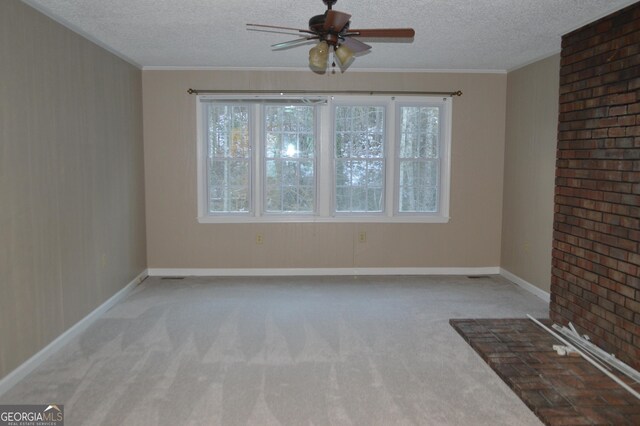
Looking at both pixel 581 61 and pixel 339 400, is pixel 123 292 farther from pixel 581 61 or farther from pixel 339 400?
pixel 581 61

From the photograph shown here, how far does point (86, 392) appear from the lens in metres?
2.89

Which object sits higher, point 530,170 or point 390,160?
point 390,160

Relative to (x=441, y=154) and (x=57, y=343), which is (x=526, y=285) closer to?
(x=441, y=154)

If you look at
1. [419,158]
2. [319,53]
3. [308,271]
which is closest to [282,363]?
[319,53]

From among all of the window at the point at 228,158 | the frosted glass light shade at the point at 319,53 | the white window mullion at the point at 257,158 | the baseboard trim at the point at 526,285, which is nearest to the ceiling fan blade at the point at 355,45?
the frosted glass light shade at the point at 319,53

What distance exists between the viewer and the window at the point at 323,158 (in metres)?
5.77

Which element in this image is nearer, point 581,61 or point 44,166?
point 44,166

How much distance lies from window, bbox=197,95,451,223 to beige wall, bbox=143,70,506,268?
0.45ft

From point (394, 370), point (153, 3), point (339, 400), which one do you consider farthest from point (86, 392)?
point (153, 3)

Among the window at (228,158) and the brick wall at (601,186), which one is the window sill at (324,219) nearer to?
the window at (228,158)

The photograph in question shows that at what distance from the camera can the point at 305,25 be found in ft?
12.8

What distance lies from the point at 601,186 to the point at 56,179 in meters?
3.92

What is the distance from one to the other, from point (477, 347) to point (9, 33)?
3.71 meters

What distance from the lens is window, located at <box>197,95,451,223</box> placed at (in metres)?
5.77
